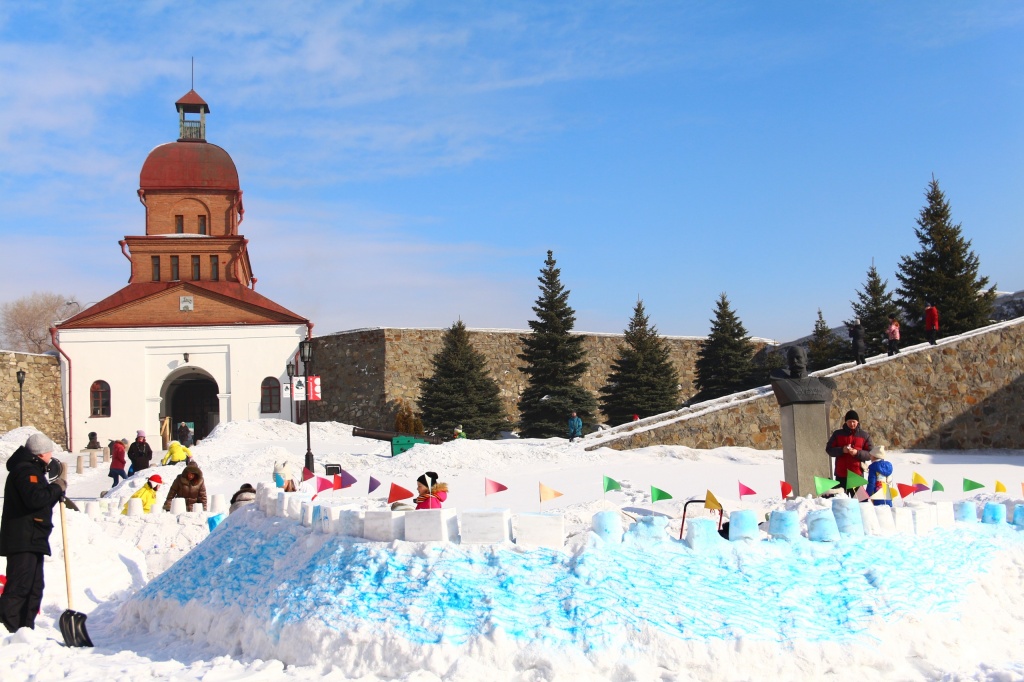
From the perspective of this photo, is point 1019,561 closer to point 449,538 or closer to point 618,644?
point 618,644

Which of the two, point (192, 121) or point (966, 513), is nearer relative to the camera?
point (966, 513)

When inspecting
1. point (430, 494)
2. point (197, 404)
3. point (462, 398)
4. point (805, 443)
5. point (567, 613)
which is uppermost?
point (197, 404)

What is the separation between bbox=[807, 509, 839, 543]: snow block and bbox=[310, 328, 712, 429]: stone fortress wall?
31762mm

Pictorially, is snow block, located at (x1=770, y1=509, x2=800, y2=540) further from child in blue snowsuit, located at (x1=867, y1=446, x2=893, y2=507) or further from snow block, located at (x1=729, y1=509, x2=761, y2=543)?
child in blue snowsuit, located at (x1=867, y1=446, x2=893, y2=507)

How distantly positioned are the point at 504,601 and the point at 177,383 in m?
37.8

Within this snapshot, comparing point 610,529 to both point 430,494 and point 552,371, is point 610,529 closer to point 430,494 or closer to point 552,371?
point 430,494

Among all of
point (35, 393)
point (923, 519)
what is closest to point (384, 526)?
point (923, 519)

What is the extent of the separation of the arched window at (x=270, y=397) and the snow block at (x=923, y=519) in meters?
30.7

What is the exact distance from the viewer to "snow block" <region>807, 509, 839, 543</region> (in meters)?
5.38

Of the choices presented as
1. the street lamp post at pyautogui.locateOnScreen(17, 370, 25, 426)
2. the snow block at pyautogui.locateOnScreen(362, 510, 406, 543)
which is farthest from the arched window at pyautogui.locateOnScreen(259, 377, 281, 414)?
the snow block at pyautogui.locateOnScreen(362, 510, 406, 543)

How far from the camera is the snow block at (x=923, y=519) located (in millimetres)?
5719

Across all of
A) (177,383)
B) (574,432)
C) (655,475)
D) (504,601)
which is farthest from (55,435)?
(504,601)

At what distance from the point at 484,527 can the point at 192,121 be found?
38.6 metres

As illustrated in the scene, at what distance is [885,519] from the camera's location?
5.63m
